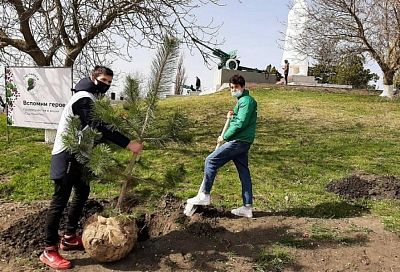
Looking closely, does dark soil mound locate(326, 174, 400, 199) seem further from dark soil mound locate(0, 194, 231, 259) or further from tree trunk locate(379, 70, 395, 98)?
tree trunk locate(379, 70, 395, 98)

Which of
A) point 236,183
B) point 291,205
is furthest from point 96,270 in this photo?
point 236,183

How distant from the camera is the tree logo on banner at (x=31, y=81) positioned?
28.8 ft

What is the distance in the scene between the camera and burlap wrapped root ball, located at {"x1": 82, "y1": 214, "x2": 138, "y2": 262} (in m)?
3.85

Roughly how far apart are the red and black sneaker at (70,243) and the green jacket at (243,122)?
6.21 ft

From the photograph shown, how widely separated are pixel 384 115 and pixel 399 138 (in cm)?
387

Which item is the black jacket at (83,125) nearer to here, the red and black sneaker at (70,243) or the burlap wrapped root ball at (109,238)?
the burlap wrapped root ball at (109,238)

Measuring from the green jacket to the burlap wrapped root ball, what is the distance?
5.00 feet

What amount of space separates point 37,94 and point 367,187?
21.2ft

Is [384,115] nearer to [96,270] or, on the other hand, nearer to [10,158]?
[10,158]

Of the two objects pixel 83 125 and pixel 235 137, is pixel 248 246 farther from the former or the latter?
pixel 83 125

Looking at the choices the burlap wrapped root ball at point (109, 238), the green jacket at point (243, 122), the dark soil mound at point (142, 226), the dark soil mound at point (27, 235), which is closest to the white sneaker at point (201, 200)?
the dark soil mound at point (142, 226)

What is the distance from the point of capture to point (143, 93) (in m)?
4.21

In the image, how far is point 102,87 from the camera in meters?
4.07

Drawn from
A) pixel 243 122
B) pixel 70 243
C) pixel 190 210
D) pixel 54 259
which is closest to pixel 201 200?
pixel 190 210
